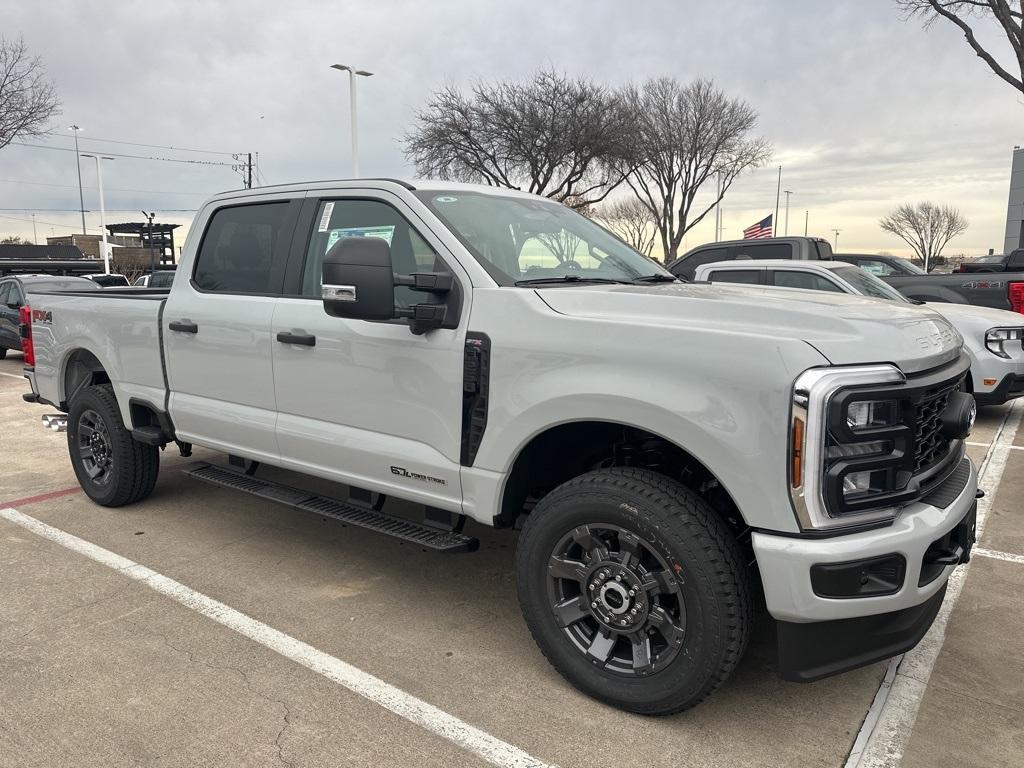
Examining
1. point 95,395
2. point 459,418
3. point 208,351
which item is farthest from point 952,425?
point 95,395

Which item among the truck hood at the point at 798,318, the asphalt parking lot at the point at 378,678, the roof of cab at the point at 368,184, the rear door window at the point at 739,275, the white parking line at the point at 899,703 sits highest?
the roof of cab at the point at 368,184

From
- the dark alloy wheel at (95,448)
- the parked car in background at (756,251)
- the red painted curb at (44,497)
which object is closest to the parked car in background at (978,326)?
the parked car in background at (756,251)

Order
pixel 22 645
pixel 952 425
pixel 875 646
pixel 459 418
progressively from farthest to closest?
pixel 22 645 < pixel 459 418 < pixel 952 425 < pixel 875 646

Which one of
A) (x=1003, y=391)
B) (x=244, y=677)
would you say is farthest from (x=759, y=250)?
(x=244, y=677)

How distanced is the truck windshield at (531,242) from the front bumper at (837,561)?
58.6 inches

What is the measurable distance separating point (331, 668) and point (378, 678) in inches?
8.7

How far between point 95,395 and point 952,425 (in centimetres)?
501

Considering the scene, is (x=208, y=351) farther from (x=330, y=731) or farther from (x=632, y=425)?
(x=632, y=425)

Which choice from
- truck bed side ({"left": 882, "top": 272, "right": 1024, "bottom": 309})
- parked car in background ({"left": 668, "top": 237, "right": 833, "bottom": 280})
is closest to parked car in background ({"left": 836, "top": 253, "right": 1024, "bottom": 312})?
truck bed side ({"left": 882, "top": 272, "right": 1024, "bottom": 309})

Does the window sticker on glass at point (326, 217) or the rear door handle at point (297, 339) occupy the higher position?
the window sticker on glass at point (326, 217)

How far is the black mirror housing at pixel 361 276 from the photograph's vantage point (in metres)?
2.97

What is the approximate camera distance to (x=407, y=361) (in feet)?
11.0

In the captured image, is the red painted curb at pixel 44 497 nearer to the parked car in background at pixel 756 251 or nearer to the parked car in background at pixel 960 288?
the parked car in background at pixel 756 251

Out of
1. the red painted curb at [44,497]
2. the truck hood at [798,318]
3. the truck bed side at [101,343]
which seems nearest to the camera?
the truck hood at [798,318]
